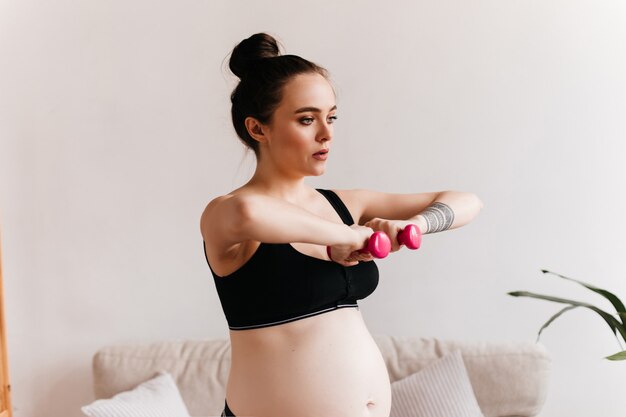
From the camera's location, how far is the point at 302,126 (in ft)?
5.10

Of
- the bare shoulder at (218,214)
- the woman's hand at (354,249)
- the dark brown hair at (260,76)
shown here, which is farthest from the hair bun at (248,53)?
the woman's hand at (354,249)

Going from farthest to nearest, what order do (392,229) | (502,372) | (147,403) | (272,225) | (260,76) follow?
(502,372)
(147,403)
(260,76)
(392,229)
(272,225)

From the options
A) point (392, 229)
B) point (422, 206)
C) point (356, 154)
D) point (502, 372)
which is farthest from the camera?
point (356, 154)

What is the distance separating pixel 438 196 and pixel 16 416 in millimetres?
2264

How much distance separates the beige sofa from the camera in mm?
2812

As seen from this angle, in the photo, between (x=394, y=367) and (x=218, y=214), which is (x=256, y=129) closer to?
(x=218, y=214)

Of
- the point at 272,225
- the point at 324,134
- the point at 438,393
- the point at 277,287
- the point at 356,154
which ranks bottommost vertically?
the point at 438,393

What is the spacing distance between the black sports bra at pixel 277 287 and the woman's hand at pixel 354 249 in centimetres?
7

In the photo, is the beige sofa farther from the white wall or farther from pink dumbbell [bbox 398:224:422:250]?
pink dumbbell [bbox 398:224:422:250]

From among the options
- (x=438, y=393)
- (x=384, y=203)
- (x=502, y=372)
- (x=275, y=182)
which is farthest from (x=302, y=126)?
(x=502, y=372)

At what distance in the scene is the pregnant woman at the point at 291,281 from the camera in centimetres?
152

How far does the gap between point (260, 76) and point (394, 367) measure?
5.09 ft

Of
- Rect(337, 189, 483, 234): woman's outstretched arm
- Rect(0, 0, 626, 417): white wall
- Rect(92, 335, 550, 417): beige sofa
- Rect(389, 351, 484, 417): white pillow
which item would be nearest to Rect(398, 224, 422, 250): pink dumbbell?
Rect(337, 189, 483, 234): woman's outstretched arm

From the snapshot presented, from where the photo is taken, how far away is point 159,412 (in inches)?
106
